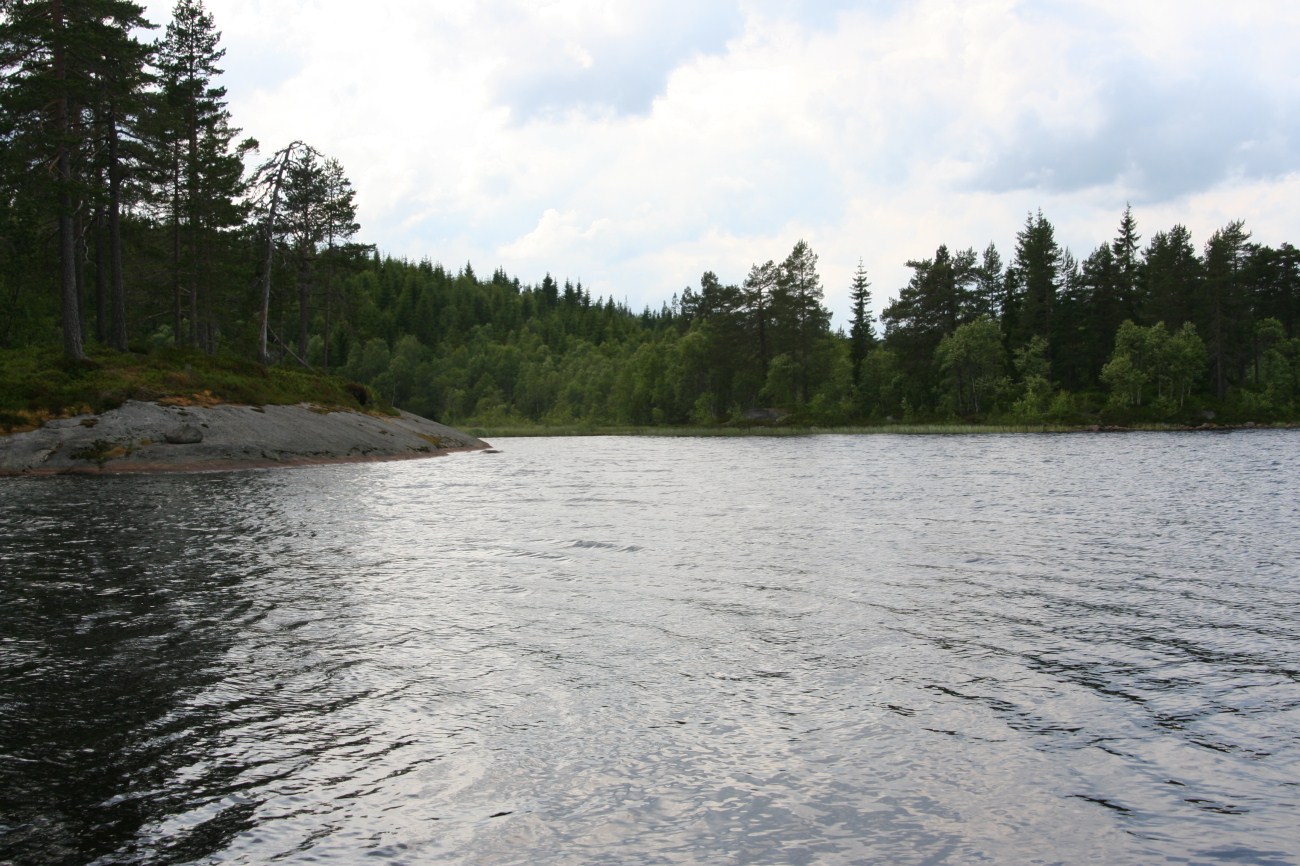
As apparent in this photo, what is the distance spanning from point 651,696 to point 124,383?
41215mm

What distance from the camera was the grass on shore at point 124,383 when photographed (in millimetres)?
37688

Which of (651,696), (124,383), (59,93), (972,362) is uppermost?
(59,93)

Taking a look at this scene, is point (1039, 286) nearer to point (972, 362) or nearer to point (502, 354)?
point (972, 362)

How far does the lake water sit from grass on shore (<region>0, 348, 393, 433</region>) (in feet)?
75.2

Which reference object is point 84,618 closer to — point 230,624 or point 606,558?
point 230,624

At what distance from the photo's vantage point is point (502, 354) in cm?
19988

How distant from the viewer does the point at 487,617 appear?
39.3ft

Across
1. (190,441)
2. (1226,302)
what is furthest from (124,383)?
(1226,302)

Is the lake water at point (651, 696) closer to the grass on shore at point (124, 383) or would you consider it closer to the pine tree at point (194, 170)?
the grass on shore at point (124, 383)

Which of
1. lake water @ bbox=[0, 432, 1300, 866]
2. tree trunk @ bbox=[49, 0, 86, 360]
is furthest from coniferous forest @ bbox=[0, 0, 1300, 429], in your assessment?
lake water @ bbox=[0, 432, 1300, 866]

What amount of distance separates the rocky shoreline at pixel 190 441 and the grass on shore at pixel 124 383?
787 mm

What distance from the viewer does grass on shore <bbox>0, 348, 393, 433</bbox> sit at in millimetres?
37688

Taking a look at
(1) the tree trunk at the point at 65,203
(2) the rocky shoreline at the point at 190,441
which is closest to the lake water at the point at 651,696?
(2) the rocky shoreline at the point at 190,441

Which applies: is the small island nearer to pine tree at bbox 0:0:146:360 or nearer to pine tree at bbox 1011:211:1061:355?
pine tree at bbox 0:0:146:360
